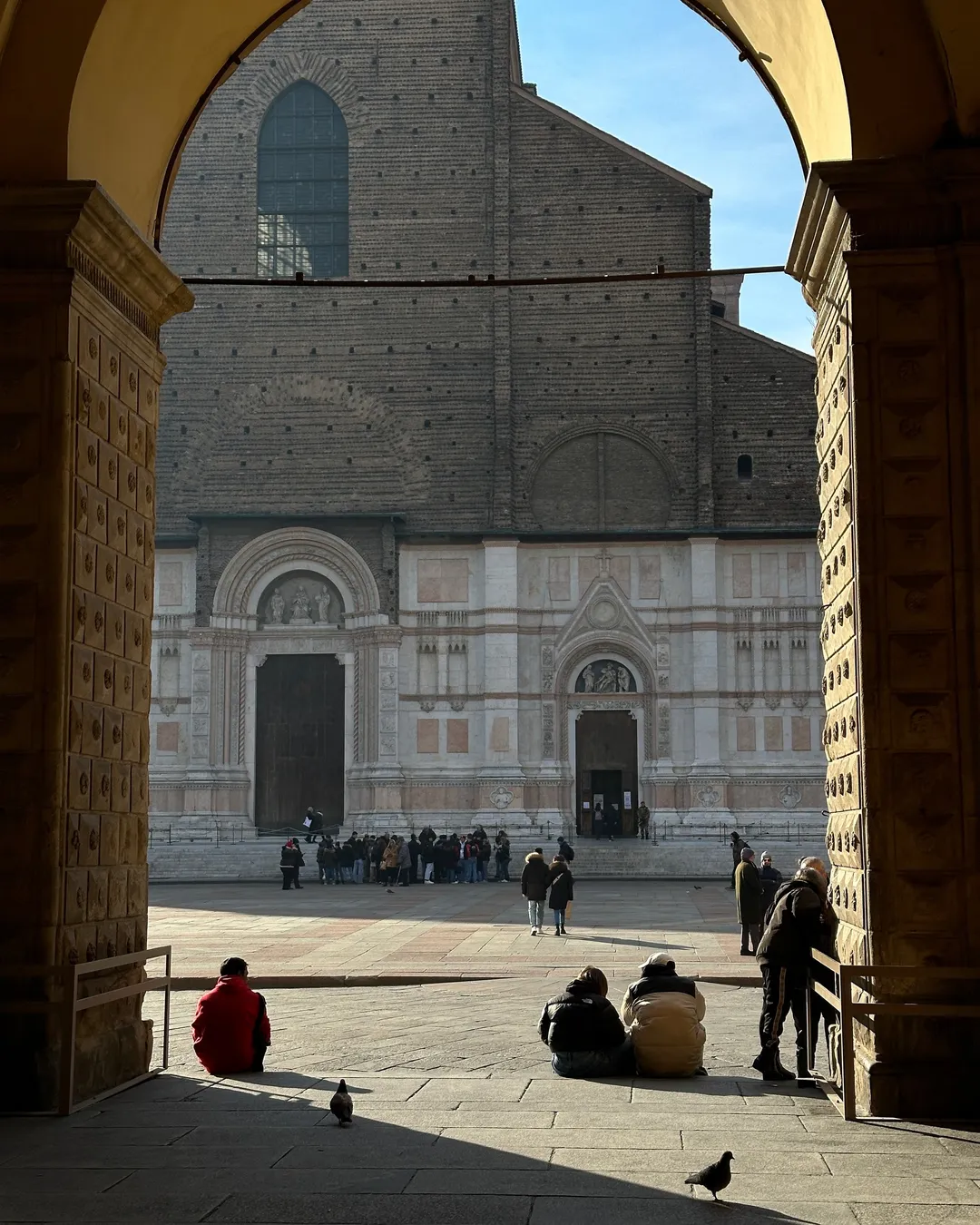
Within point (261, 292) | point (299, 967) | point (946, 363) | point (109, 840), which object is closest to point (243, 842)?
point (261, 292)

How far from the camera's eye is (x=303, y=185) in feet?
118

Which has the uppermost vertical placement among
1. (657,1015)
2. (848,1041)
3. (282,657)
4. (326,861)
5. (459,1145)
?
(282,657)

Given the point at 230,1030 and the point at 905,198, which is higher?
the point at 905,198

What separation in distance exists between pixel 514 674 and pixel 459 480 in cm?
465

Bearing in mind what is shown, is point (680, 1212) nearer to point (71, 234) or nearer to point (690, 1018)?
point (690, 1018)

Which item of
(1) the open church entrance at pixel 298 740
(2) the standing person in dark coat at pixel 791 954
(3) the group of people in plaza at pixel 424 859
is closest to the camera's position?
(2) the standing person in dark coat at pixel 791 954

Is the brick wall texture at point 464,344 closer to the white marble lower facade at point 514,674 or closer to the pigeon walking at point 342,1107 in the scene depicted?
the white marble lower facade at point 514,674

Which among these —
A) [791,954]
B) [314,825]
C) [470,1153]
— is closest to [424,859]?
[314,825]

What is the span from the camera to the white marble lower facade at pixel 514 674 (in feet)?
108

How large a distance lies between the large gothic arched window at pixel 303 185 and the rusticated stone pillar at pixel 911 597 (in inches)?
1138

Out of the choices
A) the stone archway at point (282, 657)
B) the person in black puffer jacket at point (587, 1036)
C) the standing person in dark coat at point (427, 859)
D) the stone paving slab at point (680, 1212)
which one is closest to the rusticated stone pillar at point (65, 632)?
the person in black puffer jacket at point (587, 1036)

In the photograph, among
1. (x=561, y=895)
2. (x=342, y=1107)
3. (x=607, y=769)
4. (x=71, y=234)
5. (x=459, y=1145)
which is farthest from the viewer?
(x=607, y=769)

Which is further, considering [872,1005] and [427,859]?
[427,859]

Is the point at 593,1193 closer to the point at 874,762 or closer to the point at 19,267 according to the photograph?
the point at 874,762
